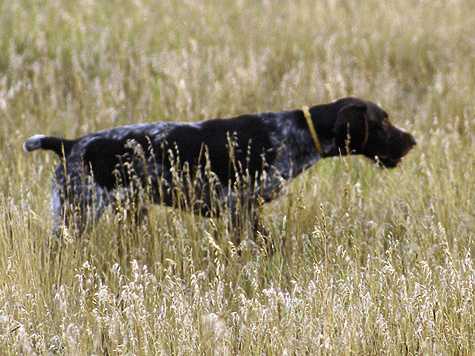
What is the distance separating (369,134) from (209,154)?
1.21 m

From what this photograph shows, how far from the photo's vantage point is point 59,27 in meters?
8.30

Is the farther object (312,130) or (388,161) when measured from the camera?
(388,161)

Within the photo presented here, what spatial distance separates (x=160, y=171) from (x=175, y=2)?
6.87m

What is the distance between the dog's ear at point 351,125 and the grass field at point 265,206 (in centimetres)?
24

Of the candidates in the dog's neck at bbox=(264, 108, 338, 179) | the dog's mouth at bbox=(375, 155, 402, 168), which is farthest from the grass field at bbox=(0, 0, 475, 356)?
the dog's neck at bbox=(264, 108, 338, 179)

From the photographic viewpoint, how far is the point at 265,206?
427 cm

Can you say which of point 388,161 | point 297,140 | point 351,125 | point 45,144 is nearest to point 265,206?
point 297,140

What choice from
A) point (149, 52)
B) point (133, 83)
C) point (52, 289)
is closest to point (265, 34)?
point (149, 52)

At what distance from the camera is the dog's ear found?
3.99 m

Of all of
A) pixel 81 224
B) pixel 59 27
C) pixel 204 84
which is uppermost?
pixel 59 27

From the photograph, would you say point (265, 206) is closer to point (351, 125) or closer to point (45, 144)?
point (351, 125)

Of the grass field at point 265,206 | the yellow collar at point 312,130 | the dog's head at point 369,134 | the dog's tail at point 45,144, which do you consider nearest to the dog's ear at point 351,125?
the dog's head at point 369,134

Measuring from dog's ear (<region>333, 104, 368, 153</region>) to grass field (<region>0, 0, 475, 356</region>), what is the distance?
24 cm

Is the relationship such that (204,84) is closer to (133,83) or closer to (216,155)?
(133,83)
